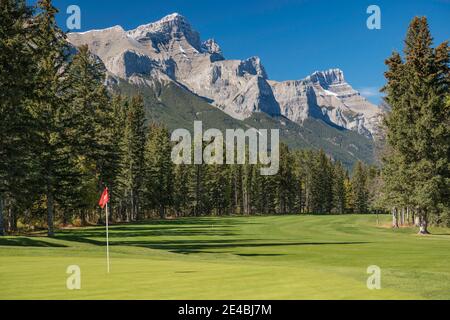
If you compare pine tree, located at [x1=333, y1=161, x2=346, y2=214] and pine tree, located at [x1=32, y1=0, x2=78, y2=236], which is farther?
pine tree, located at [x1=333, y1=161, x2=346, y2=214]

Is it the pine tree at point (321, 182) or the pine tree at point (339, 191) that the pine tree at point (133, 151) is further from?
the pine tree at point (339, 191)

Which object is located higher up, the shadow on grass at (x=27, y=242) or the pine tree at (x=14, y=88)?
the pine tree at (x=14, y=88)

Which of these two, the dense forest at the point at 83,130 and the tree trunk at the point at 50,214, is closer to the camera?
the dense forest at the point at 83,130

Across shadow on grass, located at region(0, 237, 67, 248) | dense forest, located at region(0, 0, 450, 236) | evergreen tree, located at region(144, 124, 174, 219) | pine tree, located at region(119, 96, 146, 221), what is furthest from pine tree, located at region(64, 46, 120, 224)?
evergreen tree, located at region(144, 124, 174, 219)

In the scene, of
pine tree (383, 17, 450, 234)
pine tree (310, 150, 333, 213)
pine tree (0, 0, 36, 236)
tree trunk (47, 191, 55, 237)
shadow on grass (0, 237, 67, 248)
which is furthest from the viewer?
pine tree (310, 150, 333, 213)

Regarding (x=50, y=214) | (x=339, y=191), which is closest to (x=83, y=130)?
(x=50, y=214)

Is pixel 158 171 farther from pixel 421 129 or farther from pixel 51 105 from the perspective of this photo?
pixel 421 129

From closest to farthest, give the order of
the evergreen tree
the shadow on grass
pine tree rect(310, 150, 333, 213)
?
the shadow on grass → the evergreen tree → pine tree rect(310, 150, 333, 213)

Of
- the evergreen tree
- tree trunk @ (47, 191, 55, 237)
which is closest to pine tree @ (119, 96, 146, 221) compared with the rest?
the evergreen tree

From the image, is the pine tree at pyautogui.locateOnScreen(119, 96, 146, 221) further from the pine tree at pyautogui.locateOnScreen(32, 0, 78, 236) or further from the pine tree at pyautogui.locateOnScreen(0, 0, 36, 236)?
the pine tree at pyautogui.locateOnScreen(0, 0, 36, 236)

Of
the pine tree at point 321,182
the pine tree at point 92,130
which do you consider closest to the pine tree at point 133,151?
the pine tree at point 92,130

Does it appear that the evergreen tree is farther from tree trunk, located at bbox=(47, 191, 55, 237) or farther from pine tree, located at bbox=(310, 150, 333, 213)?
pine tree, located at bbox=(310, 150, 333, 213)

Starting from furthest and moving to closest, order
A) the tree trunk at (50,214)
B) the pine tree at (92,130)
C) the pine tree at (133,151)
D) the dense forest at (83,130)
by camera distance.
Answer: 1. the pine tree at (133,151)
2. the pine tree at (92,130)
3. the tree trunk at (50,214)
4. the dense forest at (83,130)

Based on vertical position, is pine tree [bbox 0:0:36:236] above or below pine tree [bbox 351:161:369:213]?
above
